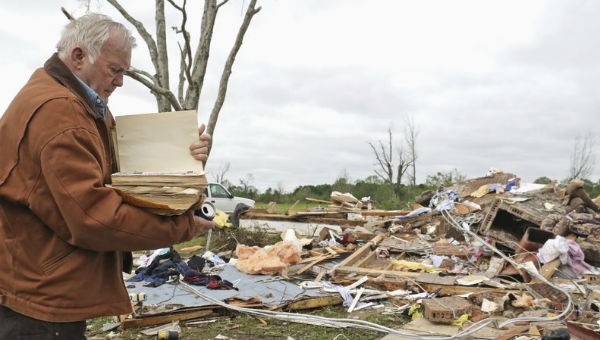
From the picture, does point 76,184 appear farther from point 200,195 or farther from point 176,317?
point 176,317

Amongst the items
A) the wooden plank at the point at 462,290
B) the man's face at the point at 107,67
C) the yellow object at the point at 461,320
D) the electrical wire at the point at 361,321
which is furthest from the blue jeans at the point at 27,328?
the wooden plank at the point at 462,290

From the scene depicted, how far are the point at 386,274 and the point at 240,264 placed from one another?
7.82ft

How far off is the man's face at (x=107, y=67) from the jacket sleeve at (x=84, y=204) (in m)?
0.28

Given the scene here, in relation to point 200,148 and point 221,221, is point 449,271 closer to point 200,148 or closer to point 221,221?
point 221,221

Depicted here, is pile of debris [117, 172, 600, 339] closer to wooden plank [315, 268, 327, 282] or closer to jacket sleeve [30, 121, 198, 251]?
wooden plank [315, 268, 327, 282]

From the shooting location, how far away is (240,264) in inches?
329

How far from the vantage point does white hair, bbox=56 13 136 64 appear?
196 centimetres

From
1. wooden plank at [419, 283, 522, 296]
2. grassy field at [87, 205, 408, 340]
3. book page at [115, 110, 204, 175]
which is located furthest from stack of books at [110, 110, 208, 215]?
wooden plank at [419, 283, 522, 296]

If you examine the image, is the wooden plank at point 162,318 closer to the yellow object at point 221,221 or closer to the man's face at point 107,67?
the man's face at point 107,67

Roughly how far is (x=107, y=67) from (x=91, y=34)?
0.45 feet

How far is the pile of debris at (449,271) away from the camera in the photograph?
223 inches

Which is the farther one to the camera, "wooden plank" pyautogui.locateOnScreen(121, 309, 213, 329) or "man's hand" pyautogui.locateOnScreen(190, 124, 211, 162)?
"wooden plank" pyautogui.locateOnScreen(121, 309, 213, 329)

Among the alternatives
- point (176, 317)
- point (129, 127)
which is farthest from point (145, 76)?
point (129, 127)

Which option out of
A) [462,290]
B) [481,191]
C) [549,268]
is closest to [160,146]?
[462,290]
